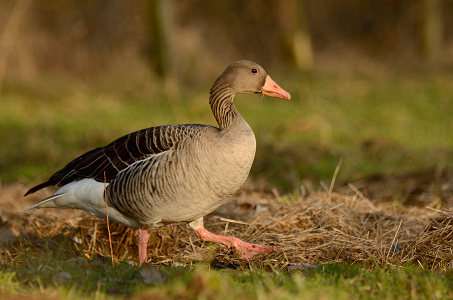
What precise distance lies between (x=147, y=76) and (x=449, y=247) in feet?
49.1

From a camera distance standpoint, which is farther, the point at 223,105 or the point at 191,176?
the point at 223,105

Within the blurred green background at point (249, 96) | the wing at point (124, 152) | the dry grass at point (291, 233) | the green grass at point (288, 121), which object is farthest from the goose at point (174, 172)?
the green grass at point (288, 121)

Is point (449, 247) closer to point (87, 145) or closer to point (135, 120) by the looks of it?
point (87, 145)

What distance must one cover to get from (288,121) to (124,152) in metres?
→ 7.76

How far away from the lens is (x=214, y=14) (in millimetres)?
28812

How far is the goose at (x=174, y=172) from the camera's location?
16.0 ft

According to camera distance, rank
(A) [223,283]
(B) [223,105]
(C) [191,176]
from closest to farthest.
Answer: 1. (A) [223,283]
2. (C) [191,176]
3. (B) [223,105]

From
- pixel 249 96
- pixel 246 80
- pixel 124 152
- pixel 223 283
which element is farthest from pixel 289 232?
pixel 249 96

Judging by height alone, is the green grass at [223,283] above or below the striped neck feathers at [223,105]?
below

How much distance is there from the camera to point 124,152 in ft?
17.7

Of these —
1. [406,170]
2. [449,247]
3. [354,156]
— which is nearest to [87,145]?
[354,156]

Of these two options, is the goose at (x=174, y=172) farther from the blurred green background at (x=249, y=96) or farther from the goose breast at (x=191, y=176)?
the blurred green background at (x=249, y=96)

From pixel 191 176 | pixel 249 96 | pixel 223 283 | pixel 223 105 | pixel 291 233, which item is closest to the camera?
pixel 223 283

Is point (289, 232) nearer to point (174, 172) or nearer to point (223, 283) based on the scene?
point (174, 172)
